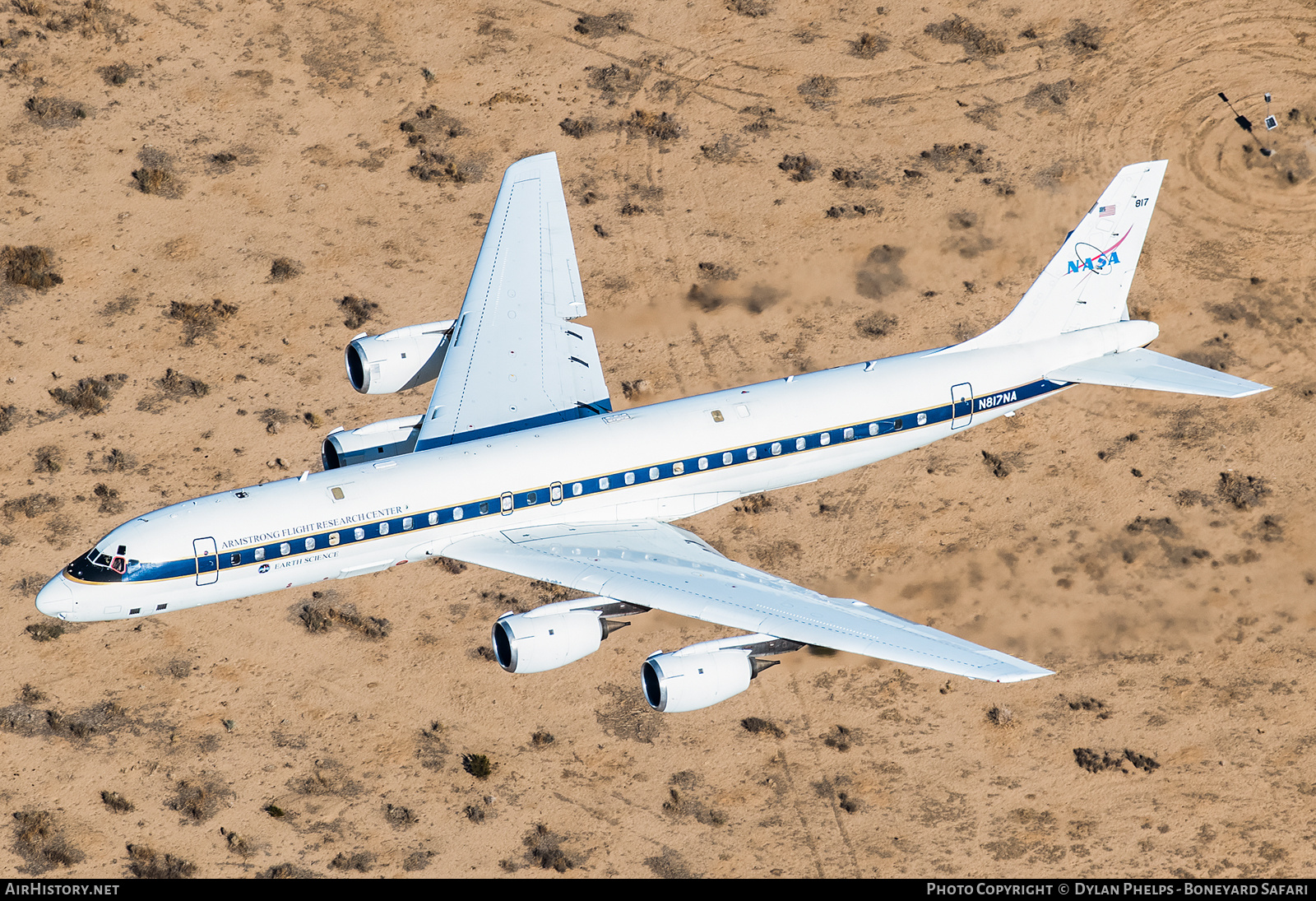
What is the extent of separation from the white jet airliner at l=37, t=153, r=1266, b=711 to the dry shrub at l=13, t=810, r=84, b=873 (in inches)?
328

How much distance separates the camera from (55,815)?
45750mm

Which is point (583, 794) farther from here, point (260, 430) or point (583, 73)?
point (583, 73)

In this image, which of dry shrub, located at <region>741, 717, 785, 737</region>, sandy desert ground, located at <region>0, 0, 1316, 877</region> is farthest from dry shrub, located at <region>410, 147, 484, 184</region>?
dry shrub, located at <region>741, 717, 785, 737</region>

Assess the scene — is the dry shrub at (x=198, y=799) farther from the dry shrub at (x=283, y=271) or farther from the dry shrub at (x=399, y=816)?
the dry shrub at (x=283, y=271)

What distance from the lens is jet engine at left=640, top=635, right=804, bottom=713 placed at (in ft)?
137

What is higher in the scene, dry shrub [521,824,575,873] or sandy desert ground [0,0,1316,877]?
sandy desert ground [0,0,1316,877]

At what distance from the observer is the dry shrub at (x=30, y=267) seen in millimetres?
57219

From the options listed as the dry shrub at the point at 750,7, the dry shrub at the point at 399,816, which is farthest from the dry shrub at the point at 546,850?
the dry shrub at the point at 750,7

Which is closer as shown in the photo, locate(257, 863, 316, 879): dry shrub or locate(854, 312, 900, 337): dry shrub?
locate(257, 863, 316, 879): dry shrub

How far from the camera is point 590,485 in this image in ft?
150

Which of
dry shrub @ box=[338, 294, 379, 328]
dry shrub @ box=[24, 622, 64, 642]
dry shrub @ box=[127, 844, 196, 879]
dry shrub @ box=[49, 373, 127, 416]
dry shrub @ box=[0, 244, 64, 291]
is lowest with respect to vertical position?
dry shrub @ box=[127, 844, 196, 879]

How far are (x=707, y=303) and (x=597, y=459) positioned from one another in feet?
50.0

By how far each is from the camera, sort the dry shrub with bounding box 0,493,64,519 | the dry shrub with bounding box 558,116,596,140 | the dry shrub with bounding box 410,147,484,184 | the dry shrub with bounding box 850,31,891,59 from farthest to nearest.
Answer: the dry shrub with bounding box 850,31,891,59
the dry shrub with bounding box 558,116,596,140
the dry shrub with bounding box 410,147,484,184
the dry shrub with bounding box 0,493,64,519

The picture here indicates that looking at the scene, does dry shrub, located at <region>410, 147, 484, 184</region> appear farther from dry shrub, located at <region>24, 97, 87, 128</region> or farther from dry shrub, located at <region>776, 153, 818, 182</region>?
dry shrub, located at <region>24, 97, 87, 128</region>
